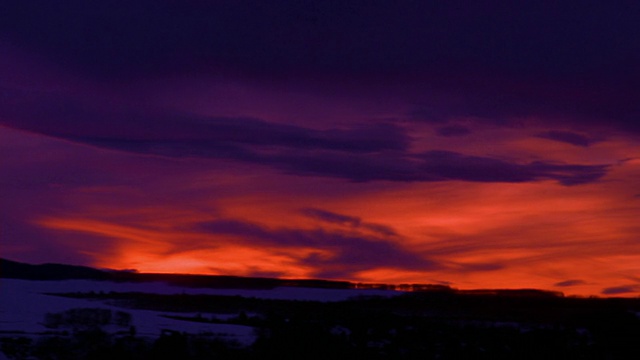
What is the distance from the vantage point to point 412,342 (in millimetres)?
12211

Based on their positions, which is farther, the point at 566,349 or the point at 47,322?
the point at 566,349

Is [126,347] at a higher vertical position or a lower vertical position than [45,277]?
lower

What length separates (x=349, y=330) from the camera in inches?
469

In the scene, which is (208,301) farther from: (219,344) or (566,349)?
(566,349)

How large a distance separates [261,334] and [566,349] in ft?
13.1

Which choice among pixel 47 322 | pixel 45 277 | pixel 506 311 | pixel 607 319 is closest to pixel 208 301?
pixel 45 277

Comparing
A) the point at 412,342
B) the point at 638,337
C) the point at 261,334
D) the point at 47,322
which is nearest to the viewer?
the point at 47,322

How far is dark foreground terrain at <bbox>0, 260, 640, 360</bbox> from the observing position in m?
10.6

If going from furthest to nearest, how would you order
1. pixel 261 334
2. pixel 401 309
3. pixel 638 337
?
pixel 401 309 < pixel 638 337 < pixel 261 334

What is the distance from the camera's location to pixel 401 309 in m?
14.0

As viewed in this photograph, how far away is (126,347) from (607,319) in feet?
21.5

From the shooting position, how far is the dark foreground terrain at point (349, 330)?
34.9 feet

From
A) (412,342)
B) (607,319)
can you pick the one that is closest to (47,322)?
(412,342)

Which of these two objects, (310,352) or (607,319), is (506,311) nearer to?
(607,319)
